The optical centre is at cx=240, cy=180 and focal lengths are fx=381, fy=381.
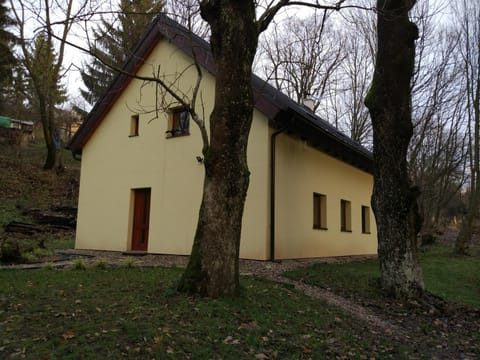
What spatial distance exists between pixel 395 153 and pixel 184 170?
5.82 metres

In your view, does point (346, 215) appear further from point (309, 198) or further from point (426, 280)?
point (426, 280)

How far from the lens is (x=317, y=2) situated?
6.37 metres

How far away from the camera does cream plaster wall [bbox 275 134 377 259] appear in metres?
10.1

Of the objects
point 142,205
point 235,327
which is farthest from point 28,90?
point 235,327

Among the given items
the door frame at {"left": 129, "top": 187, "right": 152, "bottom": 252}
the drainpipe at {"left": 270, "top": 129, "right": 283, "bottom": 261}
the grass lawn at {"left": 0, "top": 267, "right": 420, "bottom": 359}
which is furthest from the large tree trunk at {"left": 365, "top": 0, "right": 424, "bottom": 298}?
the door frame at {"left": 129, "top": 187, "right": 152, "bottom": 252}

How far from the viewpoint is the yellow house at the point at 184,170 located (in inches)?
385

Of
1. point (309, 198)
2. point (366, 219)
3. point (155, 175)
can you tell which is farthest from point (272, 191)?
point (366, 219)

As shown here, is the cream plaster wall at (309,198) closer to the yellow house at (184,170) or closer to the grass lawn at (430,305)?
the yellow house at (184,170)

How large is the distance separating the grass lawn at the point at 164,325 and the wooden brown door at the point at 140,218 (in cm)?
554

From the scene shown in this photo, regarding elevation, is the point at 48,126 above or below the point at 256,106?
above

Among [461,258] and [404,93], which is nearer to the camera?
[404,93]

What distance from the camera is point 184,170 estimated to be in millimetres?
A: 10883

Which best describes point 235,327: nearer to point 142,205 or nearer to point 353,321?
point 353,321

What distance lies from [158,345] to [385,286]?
5.05 meters
